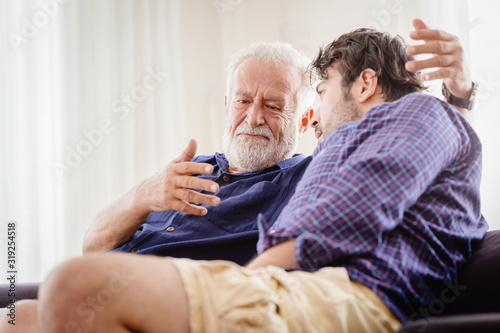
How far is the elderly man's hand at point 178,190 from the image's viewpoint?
150cm

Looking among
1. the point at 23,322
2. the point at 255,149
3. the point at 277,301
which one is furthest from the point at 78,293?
the point at 255,149

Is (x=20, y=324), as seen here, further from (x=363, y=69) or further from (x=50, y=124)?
(x=50, y=124)

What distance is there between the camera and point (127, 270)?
2.71ft

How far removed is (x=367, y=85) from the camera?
154cm

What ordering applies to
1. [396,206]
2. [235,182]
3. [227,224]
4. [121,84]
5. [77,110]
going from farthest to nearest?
1. [121,84]
2. [77,110]
3. [235,182]
4. [227,224]
5. [396,206]

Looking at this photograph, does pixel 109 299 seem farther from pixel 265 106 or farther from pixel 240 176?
pixel 265 106

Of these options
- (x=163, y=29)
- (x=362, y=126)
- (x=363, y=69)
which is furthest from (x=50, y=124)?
(x=362, y=126)

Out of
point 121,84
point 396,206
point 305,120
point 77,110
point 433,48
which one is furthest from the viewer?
point 121,84

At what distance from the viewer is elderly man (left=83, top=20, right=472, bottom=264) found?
151 centimetres

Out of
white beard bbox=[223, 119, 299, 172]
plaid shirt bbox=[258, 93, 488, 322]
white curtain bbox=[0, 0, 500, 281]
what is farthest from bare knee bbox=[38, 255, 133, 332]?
white curtain bbox=[0, 0, 500, 281]

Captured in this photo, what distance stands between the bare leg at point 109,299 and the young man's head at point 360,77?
2.88 ft

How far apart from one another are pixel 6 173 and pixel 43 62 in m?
0.62

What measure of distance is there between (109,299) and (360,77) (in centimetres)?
104

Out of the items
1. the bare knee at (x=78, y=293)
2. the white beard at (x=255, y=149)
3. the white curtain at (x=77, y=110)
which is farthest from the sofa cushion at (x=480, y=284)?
the white curtain at (x=77, y=110)
